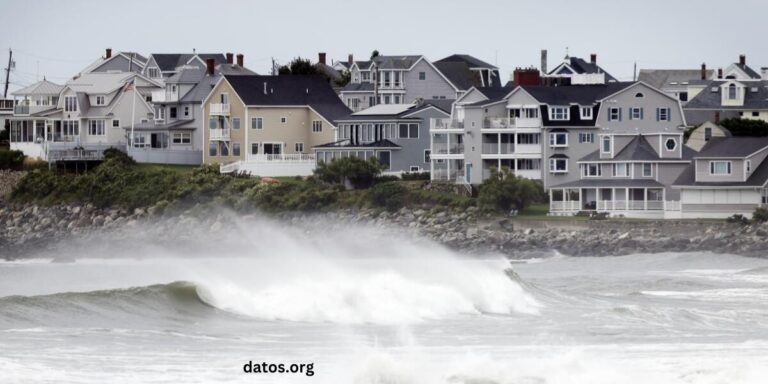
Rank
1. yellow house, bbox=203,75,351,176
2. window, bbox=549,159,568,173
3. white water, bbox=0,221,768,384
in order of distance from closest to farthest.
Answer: white water, bbox=0,221,768,384 < window, bbox=549,159,568,173 < yellow house, bbox=203,75,351,176

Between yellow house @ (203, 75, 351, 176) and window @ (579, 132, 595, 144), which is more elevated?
yellow house @ (203, 75, 351, 176)

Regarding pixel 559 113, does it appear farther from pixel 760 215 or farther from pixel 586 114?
pixel 760 215

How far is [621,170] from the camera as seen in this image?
214 feet

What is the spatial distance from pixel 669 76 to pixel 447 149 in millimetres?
36634

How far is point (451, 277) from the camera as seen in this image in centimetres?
4209

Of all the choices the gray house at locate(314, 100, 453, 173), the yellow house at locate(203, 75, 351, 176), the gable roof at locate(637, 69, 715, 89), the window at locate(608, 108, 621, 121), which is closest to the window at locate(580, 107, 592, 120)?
the window at locate(608, 108, 621, 121)

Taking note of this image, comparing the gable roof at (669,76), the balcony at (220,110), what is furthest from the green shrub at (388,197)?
the gable roof at (669,76)

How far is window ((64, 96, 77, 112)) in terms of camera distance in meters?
86.6

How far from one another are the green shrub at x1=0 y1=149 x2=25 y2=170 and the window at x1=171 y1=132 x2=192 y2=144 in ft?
25.2

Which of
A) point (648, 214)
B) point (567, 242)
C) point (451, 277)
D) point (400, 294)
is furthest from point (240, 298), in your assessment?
point (648, 214)

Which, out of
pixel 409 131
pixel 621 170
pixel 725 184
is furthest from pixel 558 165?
pixel 725 184

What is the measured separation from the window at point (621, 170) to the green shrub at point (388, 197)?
7570 mm

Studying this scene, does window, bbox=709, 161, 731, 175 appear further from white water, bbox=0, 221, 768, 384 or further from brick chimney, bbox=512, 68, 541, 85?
brick chimney, bbox=512, 68, 541, 85

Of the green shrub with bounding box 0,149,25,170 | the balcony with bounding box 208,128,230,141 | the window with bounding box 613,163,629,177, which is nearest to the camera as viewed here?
the window with bounding box 613,163,629,177
